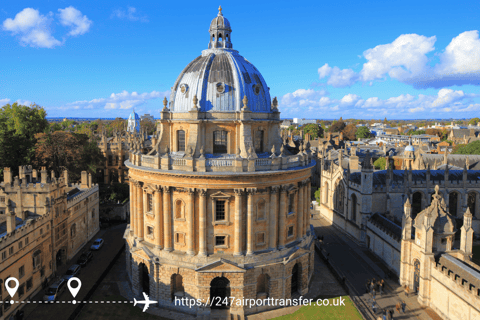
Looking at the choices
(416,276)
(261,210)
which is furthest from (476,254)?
(261,210)

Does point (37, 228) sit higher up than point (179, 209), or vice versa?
point (179, 209)

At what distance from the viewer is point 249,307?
110 ft

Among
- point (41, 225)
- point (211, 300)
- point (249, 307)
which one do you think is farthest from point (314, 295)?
point (41, 225)

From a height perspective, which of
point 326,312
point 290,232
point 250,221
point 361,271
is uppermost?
point 250,221

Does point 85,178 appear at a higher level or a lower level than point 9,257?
higher

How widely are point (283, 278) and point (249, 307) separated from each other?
14.5 feet

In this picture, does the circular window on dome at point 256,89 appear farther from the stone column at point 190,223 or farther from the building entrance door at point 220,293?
the building entrance door at point 220,293

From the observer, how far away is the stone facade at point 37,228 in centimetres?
3247

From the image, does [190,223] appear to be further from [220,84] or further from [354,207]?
[354,207]

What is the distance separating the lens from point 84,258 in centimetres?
4412

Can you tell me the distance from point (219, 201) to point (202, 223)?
2.65 metres

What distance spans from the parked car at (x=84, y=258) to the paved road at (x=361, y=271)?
1261 inches

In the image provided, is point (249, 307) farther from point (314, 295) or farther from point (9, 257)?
point (9, 257)

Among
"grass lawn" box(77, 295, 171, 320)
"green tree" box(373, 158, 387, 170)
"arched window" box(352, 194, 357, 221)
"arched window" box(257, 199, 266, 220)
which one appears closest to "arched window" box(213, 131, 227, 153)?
"arched window" box(257, 199, 266, 220)
